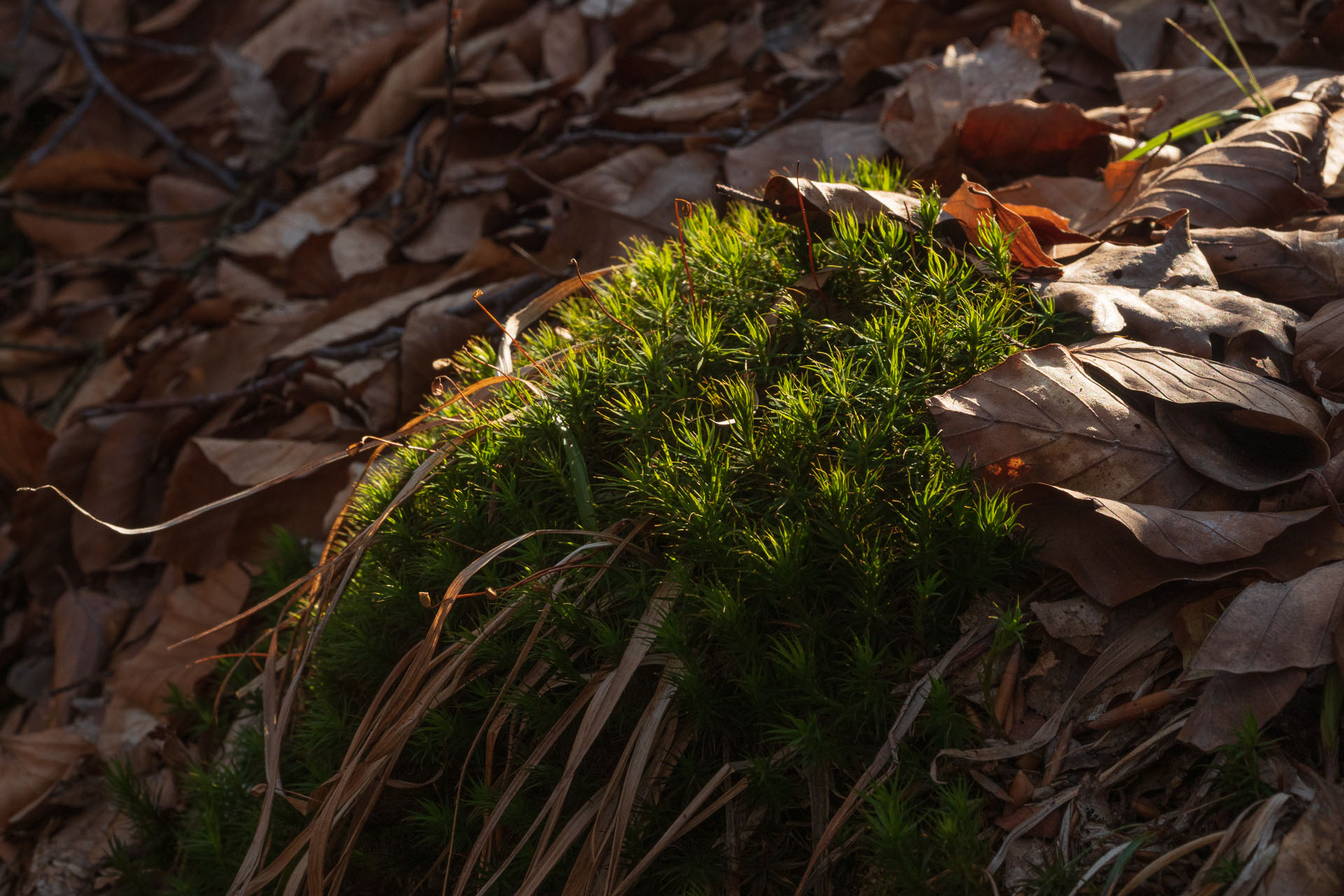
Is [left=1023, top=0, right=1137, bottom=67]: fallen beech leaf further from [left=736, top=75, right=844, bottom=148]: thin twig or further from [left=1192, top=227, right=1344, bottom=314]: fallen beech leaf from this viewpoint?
[left=1192, top=227, right=1344, bottom=314]: fallen beech leaf

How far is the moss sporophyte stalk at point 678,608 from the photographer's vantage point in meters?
1.75

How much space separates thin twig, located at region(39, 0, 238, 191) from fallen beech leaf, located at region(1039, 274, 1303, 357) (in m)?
4.68

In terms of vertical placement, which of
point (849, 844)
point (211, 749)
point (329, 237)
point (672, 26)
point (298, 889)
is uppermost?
point (672, 26)

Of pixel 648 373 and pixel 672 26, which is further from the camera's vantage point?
pixel 672 26

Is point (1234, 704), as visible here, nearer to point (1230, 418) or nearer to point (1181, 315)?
point (1230, 418)

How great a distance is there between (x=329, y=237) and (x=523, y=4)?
175cm

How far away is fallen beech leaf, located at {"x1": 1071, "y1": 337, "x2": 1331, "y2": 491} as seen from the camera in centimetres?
178

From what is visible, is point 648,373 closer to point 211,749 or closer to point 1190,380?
point 1190,380

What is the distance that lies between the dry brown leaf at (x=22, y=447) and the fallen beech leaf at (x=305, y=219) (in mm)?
1135

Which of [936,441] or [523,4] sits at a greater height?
[523,4]

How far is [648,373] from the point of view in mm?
2182

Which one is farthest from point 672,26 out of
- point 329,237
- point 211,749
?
point 211,749

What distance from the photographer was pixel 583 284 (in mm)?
2484

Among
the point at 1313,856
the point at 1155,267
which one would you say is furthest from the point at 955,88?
the point at 1313,856
